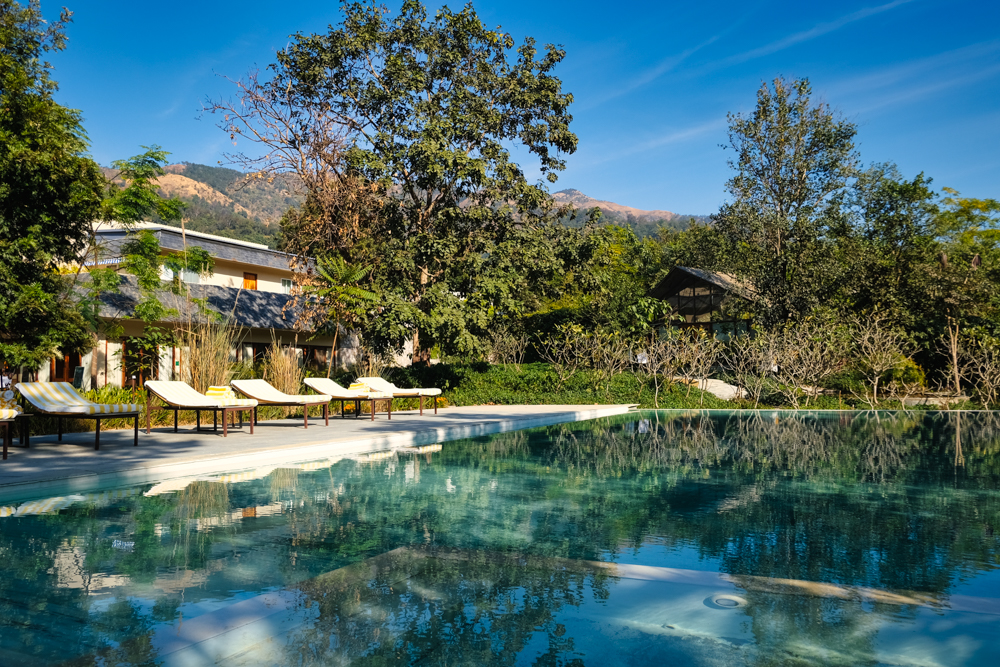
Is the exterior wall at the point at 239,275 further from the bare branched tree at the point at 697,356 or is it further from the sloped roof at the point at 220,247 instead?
the bare branched tree at the point at 697,356

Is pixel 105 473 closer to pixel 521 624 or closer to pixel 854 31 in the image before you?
pixel 521 624

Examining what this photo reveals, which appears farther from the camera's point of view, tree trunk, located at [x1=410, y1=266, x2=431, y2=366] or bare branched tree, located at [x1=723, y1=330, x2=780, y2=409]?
tree trunk, located at [x1=410, y1=266, x2=431, y2=366]

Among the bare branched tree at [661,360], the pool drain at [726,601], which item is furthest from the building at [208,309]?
the pool drain at [726,601]

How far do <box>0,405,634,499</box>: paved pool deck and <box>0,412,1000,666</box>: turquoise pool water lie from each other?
369 mm

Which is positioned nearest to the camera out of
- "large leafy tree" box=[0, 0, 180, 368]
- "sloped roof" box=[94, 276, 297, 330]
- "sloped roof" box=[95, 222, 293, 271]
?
"large leafy tree" box=[0, 0, 180, 368]

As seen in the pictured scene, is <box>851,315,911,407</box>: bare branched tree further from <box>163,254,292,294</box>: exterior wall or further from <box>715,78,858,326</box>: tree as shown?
<box>163,254,292,294</box>: exterior wall

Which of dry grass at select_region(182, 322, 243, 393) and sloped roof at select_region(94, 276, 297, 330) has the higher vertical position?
sloped roof at select_region(94, 276, 297, 330)

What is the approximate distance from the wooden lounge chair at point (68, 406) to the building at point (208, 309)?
387 centimetres

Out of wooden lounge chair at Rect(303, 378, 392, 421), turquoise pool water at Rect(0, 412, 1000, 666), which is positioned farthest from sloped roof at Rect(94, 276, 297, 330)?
turquoise pool water at Rect(0, 412, 1000, 666)

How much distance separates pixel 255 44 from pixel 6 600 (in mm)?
20417

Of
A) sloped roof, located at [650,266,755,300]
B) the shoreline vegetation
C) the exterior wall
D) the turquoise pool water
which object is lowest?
the turquoise pool water

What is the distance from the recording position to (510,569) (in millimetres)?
3760

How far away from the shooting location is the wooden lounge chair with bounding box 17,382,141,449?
836cm

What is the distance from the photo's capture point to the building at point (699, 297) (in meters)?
30.6
